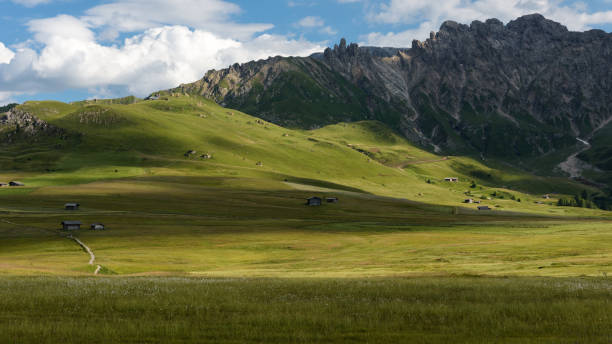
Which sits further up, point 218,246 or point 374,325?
point 374,325

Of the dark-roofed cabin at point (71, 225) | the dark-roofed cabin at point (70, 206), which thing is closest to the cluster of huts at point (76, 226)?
the dark-roofed cabin at point (71, 225)

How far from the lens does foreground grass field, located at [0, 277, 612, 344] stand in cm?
2073

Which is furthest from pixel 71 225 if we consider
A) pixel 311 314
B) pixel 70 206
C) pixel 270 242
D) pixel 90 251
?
pixel 311 314

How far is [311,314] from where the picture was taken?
2448 cm

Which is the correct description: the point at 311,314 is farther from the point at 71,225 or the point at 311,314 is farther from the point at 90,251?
the point at 71,225

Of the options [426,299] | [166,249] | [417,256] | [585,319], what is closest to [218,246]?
[166,249]

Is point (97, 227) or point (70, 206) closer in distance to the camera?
point (97, 227)

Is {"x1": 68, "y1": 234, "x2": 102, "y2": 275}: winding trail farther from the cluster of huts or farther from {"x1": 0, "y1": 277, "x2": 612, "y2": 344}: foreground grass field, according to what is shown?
{"x1": 0, "y1": 277, "x2": 612, "y2": 344}: foreground grass field

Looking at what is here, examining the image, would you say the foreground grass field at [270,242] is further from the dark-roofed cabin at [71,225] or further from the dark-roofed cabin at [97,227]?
the dark-roofed cabin at [71,225]

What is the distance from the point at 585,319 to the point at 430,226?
423 feet

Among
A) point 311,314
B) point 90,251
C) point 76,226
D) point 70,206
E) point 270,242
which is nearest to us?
point 311,314

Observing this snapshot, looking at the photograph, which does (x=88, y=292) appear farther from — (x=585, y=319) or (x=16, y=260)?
(x=16, y=260)

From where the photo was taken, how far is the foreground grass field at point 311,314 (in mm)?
20734

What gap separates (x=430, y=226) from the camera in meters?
149
